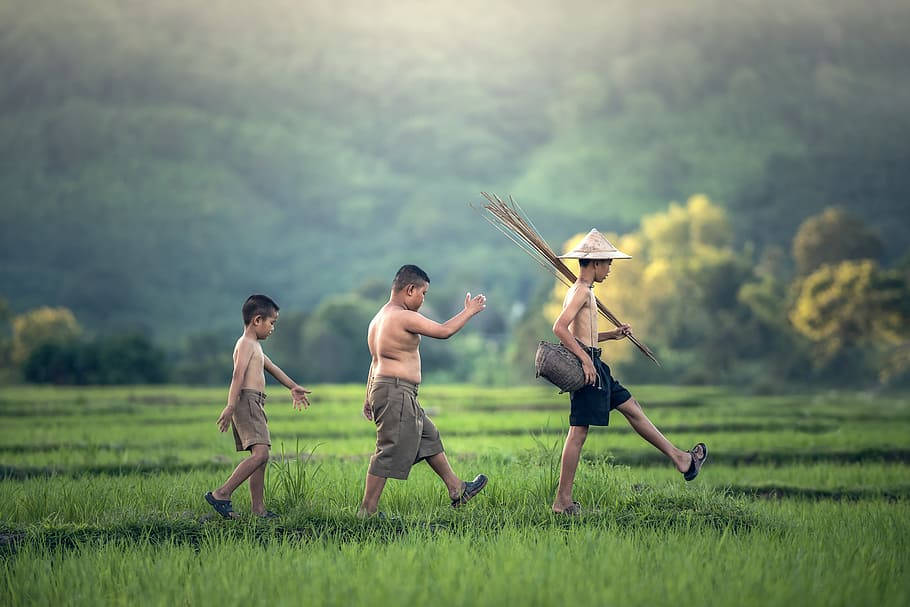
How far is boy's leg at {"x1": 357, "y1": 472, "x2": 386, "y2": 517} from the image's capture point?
684cm

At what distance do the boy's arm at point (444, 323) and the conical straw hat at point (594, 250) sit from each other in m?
0.91

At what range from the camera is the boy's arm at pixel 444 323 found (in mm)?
6480

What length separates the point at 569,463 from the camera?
23.5 feet

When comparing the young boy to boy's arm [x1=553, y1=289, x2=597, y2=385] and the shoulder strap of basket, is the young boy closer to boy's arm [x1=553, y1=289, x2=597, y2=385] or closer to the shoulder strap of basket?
boy's arm [x1=553, y1=289, x2=597, y2=385]

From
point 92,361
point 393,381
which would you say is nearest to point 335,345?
point 92,361

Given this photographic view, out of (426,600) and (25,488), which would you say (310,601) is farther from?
(25,488)

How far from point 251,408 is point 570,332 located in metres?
2.30

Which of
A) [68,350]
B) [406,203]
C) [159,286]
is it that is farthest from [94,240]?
[68,350]

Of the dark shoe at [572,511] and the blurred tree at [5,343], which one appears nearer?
the dark shoe at [572,511]

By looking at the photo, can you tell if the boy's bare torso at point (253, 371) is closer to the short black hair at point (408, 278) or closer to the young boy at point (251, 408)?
the young boy at point (251, 408)

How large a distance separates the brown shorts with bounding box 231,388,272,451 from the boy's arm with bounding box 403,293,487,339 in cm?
118

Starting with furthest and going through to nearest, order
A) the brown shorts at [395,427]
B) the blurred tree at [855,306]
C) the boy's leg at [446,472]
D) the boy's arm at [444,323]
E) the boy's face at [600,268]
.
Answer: the blurred tree at [855,306] → the boy's face at [600,268] → the boy's leg at [446,472] → the brown shorts at [395,427] → the boy's arm at [444,323]

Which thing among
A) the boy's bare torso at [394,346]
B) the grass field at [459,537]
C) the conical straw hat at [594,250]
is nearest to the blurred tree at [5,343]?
the grass field at [459,537]

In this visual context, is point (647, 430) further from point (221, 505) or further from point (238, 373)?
point (221, 505)
